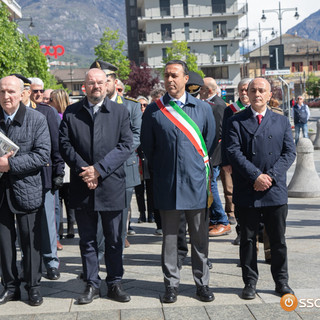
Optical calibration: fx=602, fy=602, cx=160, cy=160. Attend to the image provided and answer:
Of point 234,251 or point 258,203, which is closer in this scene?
point 258,203

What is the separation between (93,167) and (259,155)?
1524 millimetres

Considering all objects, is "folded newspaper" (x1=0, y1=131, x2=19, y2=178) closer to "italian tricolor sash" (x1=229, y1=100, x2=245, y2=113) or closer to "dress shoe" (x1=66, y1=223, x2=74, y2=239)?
"italian tricolor sash" (x1=229, y1=100, x2=245, y2=113)

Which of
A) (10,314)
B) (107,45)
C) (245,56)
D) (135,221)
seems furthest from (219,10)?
(10,314)

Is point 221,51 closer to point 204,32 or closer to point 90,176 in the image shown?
point 204,32

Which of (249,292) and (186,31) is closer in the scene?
(249,292)

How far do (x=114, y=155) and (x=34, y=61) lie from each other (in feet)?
194

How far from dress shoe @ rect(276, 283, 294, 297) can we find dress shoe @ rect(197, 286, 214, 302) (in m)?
0.61

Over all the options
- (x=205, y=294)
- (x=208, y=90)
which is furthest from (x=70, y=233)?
(x=205, y=294)

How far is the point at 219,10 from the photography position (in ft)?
256

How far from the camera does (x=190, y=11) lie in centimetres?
7788

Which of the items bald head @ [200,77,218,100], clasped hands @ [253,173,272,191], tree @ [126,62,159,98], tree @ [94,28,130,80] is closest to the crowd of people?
clasped hands @ [253,173,272,191]

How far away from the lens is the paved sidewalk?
5.00 metres

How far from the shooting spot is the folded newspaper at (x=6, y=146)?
535 cm

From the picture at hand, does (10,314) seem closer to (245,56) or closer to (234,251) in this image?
(234,251)
